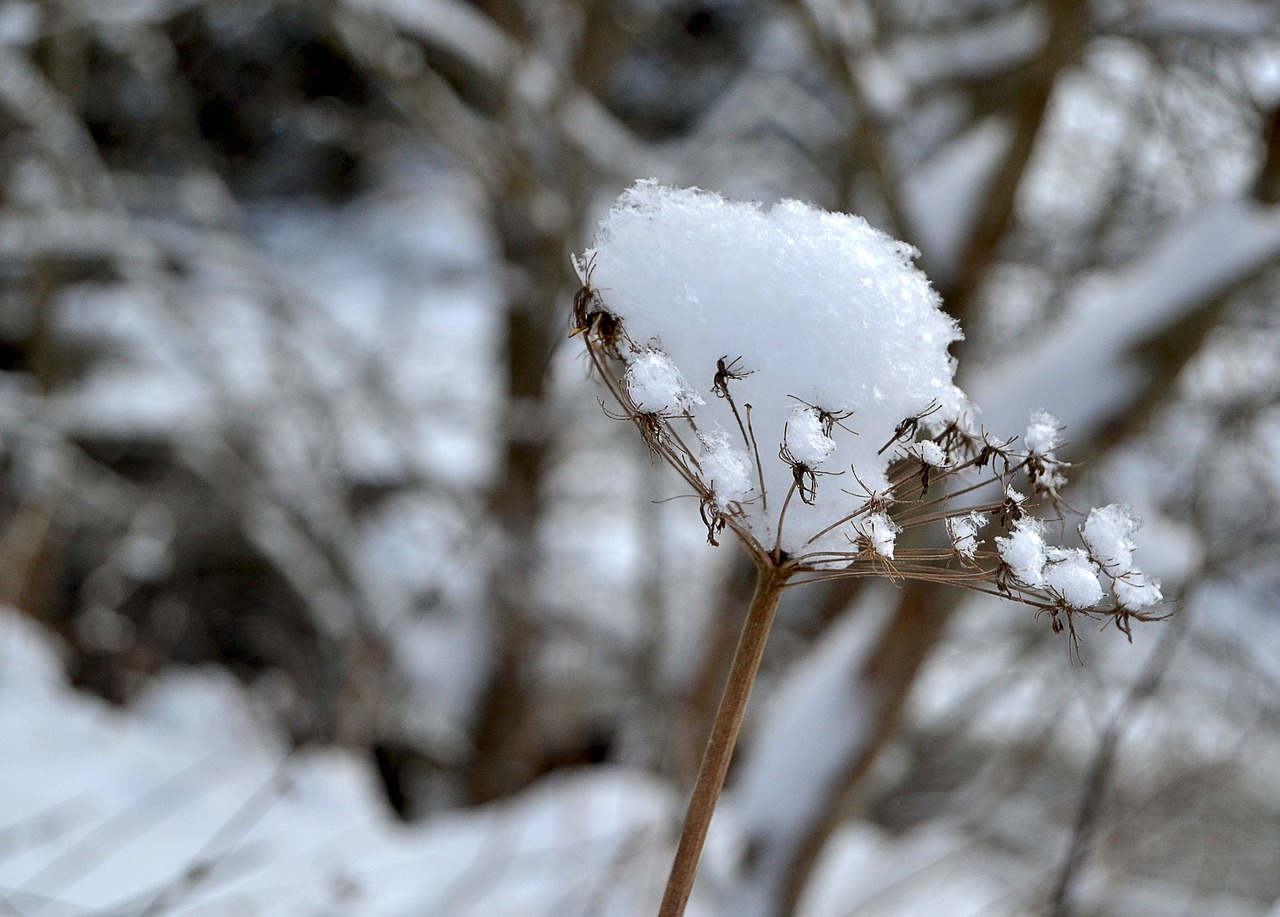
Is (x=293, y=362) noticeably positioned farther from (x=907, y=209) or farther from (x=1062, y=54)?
(x=1062, y=54)

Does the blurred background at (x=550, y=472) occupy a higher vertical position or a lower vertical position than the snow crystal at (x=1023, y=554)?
higher

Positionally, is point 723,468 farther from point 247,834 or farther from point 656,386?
point 247,834

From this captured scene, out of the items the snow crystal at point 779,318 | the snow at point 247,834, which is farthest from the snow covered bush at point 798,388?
the snow at point 247,834

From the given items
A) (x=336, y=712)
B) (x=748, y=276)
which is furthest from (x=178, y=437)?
(x=748, y=276)

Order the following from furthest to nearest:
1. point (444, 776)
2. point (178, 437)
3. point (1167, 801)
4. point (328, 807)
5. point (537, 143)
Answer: point (444, 776) → point (178, 437) → point (537, 143) → point (328, 807) → point (1167, 801)

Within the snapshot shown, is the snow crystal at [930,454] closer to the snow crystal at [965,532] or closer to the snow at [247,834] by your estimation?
the snow crystal at [965,532]

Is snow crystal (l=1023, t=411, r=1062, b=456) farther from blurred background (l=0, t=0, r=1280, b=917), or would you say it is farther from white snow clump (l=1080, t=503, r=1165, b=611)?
blurred background (l=0, t=0, r=1280, b=917)

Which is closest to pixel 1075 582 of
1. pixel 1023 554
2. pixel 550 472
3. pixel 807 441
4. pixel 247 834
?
pixel 1023 554
